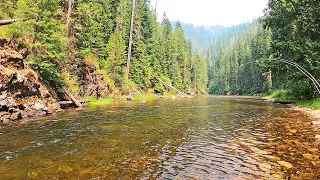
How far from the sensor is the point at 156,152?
288 inches

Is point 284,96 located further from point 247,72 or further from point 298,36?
point 247,72

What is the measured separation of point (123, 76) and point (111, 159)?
93.0 ft

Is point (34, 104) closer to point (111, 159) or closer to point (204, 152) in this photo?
point (111, 159)

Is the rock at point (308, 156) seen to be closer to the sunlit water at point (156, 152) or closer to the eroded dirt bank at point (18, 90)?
the sunlit water at point (156, 152)

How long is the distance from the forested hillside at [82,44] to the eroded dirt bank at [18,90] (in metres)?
1.12

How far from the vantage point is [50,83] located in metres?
19.8

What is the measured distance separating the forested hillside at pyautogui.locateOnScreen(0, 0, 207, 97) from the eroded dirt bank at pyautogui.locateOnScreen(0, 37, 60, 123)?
1.12m

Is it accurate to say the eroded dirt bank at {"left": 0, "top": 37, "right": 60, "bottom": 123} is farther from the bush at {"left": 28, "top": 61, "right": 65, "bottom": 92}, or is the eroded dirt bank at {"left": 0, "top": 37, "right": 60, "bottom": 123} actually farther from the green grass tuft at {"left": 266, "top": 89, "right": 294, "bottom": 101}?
the green grass tuft at {"left": 266, "top": 89, "right": 294, "bottom": 101}

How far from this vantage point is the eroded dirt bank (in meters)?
13.2

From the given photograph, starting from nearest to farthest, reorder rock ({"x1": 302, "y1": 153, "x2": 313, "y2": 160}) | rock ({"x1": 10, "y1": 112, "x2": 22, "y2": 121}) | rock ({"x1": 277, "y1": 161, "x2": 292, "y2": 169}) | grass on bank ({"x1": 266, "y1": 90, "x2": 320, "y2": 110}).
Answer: rock ({"x1": 277, "y1": 161, "x2": 292, "y2": 169}) < rock ({"x1": 302, "y1": 153, "x2": 313, "y2": 160}) < rock ({"x1": 10, "y1": 112, "x2": 22, "y2": 121}) < grass on bank ({"x1": 266, "y1": 90, "x2": 320, "y2": 110})

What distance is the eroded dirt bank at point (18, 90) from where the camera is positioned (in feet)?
43.3

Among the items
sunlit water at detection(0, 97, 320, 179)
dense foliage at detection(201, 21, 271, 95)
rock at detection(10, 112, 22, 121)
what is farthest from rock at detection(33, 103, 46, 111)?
dense foliage at detection(201, 21, 271, 95)

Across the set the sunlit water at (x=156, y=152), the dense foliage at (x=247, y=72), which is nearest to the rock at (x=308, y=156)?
the sunlit water at (x=156, y=152)

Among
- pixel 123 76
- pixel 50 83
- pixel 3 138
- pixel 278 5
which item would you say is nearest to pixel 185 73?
pixel 123 76
